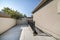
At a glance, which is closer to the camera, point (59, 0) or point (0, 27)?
point (59, 0)

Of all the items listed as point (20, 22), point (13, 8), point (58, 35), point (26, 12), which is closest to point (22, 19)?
point (20, 22)

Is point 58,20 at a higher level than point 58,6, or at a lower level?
lower

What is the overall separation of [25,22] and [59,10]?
2195 centimetres

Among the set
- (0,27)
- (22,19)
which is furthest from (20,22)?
(0,27)

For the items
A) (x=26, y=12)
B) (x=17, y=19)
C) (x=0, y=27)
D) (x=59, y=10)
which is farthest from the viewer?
(x=26, y=12)

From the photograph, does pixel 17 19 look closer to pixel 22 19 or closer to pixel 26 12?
pixel 22 19

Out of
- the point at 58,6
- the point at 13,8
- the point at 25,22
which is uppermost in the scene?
the point at 13,8

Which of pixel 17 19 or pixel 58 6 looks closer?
pixel 58 6

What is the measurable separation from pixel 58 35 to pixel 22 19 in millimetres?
21717

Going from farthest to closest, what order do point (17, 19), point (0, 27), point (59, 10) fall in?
point (17, 19) < point (0, 27) < point (59, 10)

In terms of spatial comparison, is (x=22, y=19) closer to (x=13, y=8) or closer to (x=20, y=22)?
(x=20, y=22)

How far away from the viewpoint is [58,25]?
15.6ft

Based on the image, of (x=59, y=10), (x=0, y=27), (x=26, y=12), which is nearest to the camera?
(x=59, y=10)

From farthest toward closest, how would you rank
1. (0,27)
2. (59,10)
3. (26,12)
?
(26,12) → (0,27) → (59,10)
